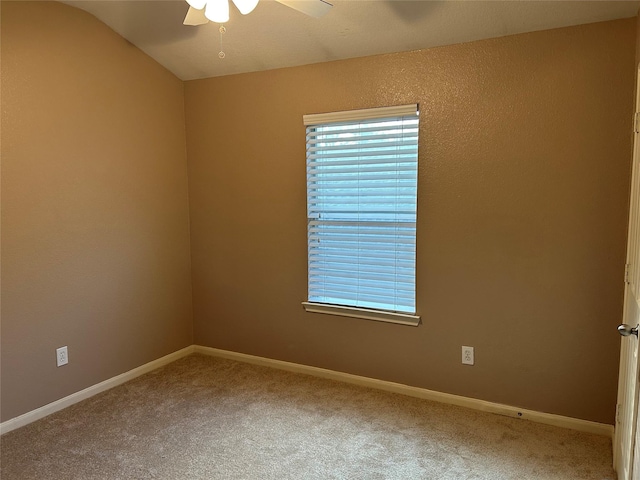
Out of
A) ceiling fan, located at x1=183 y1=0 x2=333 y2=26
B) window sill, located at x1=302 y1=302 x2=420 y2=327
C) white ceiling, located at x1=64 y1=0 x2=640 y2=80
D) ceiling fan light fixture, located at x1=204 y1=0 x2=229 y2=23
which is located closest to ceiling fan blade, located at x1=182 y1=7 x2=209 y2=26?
ceiling fan, located at x1=183 y1=0 x2=333 y2=26

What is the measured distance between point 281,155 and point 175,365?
1906 millimetres

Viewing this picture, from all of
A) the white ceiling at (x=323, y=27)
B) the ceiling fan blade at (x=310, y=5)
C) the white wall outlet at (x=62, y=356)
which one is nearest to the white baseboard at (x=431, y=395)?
the white wall outlet at (x=62, y=356)

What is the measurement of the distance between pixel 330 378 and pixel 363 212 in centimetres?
127

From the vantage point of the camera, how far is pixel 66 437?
258 centimetres

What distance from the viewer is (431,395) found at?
9.93ft

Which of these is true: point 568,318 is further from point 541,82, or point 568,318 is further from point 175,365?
point 175,365

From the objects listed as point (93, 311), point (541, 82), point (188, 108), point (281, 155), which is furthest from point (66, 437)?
point (541, 82)

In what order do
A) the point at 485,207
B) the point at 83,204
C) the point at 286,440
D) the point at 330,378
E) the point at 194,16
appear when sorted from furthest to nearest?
the point at 330,378 < the point at 83,204 < the point at 485,207 < the point at 286,440 < the point at 194,16

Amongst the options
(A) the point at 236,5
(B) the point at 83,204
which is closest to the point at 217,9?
(A) the point at 236,5

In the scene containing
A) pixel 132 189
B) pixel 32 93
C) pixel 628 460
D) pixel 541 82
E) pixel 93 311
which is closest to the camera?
pixel 628 460

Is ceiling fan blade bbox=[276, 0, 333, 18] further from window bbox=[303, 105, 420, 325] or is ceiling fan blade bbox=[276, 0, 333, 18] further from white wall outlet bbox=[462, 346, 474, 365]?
white wall outlet bbox=[462, 346, 474, 365]

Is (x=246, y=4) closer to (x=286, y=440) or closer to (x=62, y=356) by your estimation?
(x=286, y=440)

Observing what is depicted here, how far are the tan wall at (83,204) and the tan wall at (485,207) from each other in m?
0.57

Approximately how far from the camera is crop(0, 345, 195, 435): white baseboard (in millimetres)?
2684
